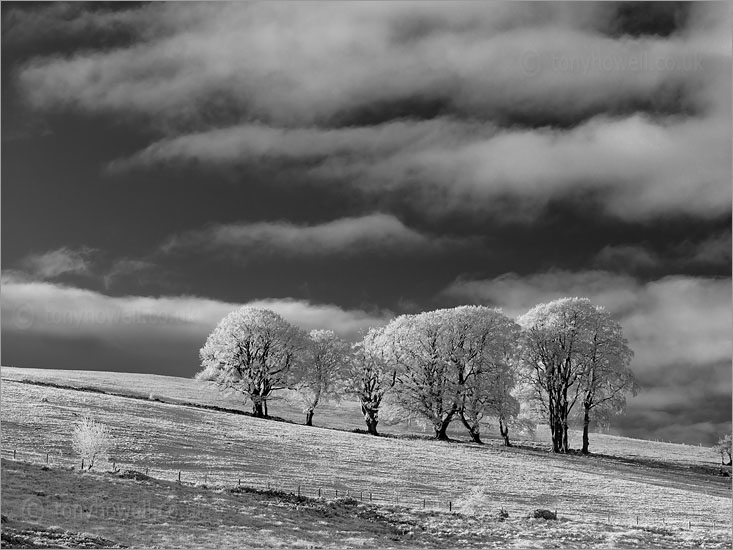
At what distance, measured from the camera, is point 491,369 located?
78.6 meters

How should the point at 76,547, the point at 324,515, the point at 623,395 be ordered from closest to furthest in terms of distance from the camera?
the point at 76,547 → the point at 324,515 → the point at 623,395

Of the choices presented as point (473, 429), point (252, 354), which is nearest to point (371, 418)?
point (473, 429)

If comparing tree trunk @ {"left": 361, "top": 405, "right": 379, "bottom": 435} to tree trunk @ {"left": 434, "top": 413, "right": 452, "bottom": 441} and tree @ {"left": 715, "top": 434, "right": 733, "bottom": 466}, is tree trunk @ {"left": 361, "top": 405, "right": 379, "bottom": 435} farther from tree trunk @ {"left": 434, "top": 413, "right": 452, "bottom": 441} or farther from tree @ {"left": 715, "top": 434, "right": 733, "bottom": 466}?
tree @ {"left": 715, "top": 434, "right": 733, "bottom": 466}

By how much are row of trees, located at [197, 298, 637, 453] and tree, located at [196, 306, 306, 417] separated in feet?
0.56

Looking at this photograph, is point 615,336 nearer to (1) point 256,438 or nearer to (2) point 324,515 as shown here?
(1) point 256,438

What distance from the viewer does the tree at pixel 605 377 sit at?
77.1m

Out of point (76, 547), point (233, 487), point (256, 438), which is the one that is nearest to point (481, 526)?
point (233, 487)

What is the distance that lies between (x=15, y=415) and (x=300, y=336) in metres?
39.2

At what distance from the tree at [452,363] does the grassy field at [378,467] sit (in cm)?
427

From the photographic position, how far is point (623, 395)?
77438mm

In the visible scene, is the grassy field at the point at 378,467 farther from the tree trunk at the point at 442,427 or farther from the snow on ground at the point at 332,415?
the snow on ground at the point at 332,415

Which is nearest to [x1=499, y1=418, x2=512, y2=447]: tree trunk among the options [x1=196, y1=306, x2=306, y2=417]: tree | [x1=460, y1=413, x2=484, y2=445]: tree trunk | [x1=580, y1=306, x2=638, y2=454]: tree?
[x1=460, y1=413, x2=484, y2=445]: tree trunk

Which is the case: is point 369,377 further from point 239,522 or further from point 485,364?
point 239,522

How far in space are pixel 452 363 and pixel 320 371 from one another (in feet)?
63.4
